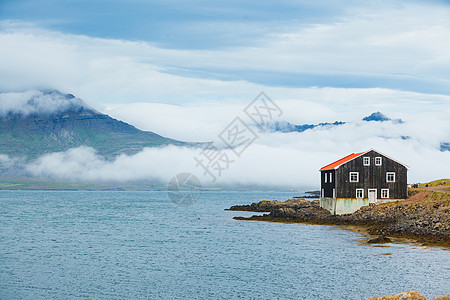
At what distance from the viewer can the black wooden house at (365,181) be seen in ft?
279

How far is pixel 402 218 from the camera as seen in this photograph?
6850cm

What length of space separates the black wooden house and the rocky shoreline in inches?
87.8

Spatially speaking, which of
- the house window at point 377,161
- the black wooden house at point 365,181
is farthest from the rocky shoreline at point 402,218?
the house window at point 377,161

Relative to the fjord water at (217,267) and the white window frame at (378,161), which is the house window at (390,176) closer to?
the white window frame at (378,161)

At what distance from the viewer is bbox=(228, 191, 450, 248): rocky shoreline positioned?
188 feet

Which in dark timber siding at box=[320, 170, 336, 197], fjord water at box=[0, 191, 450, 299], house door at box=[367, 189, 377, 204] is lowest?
fjord water at box=[0, 191, 450, 299]


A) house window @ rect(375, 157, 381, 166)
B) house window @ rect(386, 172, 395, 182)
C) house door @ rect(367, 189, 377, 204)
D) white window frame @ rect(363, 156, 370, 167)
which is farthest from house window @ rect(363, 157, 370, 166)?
house door @ rect(367, 189, 377, 204)

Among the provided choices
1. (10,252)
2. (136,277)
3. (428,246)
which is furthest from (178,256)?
(428,246)

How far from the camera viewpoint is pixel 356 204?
84.8 metres

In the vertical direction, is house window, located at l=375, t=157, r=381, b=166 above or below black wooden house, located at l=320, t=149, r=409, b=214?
above

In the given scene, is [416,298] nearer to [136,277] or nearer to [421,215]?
[136,277]

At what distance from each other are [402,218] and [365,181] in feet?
56.3

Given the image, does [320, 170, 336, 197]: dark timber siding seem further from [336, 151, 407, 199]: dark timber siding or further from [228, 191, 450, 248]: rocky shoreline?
[228, 191, 450, 248]: rocky shoreline

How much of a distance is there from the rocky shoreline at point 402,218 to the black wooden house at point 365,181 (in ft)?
7.32
